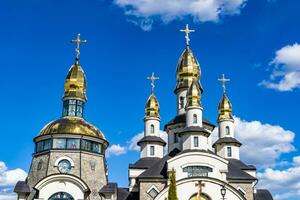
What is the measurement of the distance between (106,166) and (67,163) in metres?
4.81

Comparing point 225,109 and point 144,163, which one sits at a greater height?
point 225,109

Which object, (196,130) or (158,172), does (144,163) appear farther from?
(196,130)

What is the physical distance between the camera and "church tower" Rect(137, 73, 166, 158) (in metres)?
47.1

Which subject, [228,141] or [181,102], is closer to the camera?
[228,141]

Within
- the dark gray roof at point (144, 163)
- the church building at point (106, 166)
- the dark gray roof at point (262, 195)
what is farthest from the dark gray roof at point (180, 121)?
the dark gray roof at point (262, 195)

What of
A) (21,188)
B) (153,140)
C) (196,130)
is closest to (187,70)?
(153,140)

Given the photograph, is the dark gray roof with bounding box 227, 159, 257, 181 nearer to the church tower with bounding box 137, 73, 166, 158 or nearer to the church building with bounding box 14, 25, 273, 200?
the church building with bounding box 14, 25, 273, 200

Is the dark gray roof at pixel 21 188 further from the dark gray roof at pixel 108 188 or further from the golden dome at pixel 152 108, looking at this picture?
the golden dome at pixel 152 108

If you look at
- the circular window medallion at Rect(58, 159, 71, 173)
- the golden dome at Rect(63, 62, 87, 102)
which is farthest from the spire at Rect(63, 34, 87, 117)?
the circular window medallion at Rect(58, 159, 71, 173)

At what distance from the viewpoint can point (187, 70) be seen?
49.0m

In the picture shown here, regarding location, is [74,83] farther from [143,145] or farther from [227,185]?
[227,185]

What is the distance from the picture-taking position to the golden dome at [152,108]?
4906 centimetres

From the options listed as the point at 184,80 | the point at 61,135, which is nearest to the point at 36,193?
the point at 61,135

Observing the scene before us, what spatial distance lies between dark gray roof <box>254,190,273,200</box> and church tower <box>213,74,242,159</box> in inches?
180
